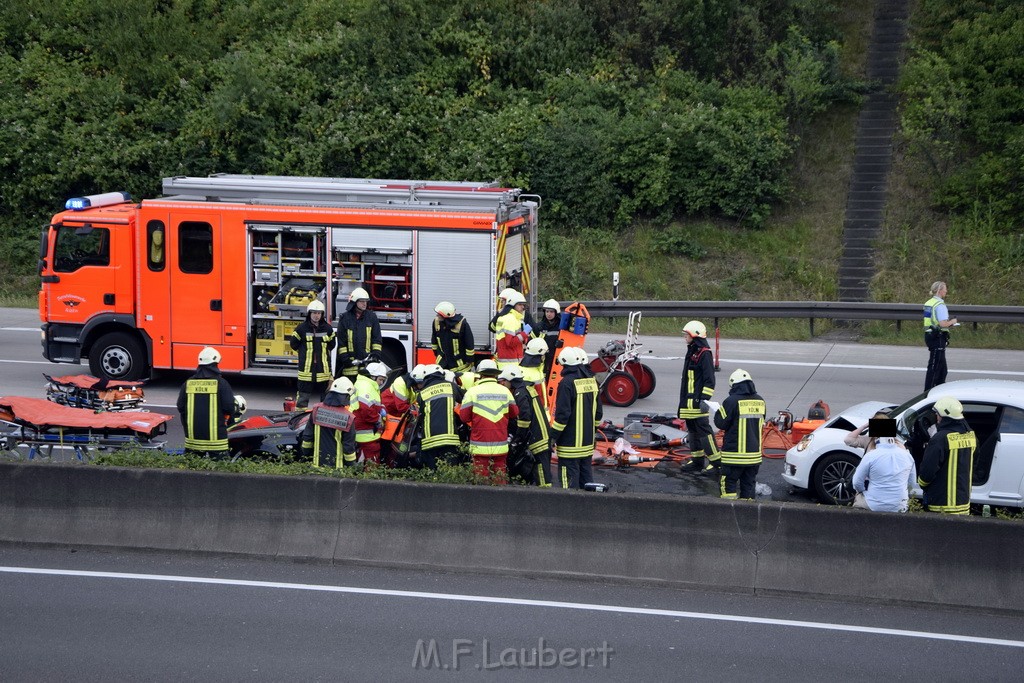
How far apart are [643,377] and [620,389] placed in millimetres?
570

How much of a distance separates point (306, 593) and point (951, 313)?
1455 cm

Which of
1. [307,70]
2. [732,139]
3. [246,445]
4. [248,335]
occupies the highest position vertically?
[307,70]

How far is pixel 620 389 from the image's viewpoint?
14.9 meters

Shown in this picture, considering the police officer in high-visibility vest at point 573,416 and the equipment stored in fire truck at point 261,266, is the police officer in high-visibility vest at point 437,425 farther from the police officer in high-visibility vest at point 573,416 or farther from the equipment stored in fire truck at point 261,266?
the equipment stored in fire truck at point 261,266

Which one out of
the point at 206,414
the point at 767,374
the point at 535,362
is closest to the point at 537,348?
the point at 535,362

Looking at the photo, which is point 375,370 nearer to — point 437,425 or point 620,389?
point 437,425

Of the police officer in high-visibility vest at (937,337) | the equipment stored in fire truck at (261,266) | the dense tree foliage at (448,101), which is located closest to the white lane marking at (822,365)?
the police officer in high-visibility vest at (937,337)

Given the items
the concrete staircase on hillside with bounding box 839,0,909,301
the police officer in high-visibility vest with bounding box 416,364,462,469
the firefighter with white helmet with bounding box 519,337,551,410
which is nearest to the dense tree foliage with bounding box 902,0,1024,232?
the concrete staircase on hillside with bounding box 839,0,909,301

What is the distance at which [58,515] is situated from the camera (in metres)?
9.19

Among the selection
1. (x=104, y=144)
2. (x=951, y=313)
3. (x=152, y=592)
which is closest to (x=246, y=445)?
(x=152, y=592)

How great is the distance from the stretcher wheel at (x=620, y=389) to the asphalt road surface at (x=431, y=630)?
6444mm

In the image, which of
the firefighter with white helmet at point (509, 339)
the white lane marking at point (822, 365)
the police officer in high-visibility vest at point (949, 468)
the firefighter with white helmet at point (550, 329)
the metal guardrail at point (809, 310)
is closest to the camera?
the police officer in high-visibility vest at point (949, 468)

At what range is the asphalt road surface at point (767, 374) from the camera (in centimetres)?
1497

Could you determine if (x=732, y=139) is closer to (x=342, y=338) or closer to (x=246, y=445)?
(x=342, y=338)
